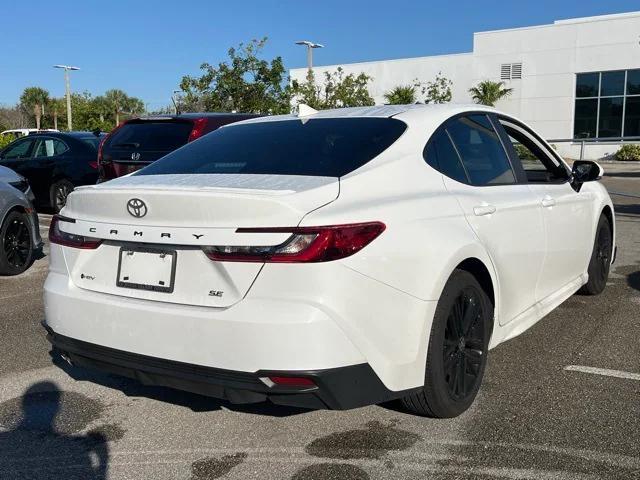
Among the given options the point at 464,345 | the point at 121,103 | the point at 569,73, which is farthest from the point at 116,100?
the point at 464,345

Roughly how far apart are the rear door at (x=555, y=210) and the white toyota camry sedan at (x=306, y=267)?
0.46 meters

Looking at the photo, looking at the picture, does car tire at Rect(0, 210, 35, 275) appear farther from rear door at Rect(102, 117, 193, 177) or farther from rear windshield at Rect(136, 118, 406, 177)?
rear windshield at Rect(136, 118, 406, 177)

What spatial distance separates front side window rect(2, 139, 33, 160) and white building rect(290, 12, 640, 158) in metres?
27.3

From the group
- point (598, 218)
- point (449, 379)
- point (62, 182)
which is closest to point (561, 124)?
point (62, 182)

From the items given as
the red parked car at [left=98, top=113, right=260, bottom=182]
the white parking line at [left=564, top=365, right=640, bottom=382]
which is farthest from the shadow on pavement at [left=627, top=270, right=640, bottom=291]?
the red parked car at [left=98, top=113, right=260, bottom=182]

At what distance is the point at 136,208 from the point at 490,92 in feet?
112

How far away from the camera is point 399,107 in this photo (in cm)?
402

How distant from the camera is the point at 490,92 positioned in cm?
3469

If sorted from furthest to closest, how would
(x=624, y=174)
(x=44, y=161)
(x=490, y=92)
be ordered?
(x=490, y=92) → (x=624, y=174) → (x=44, y=161)

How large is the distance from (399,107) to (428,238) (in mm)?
1313

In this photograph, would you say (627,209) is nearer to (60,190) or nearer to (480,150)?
(480,150)

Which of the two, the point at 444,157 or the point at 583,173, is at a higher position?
the point at 444,157

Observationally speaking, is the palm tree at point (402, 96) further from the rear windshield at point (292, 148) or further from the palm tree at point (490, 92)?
the rear windshield at point (292, 148)

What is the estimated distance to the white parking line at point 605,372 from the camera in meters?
3.93
